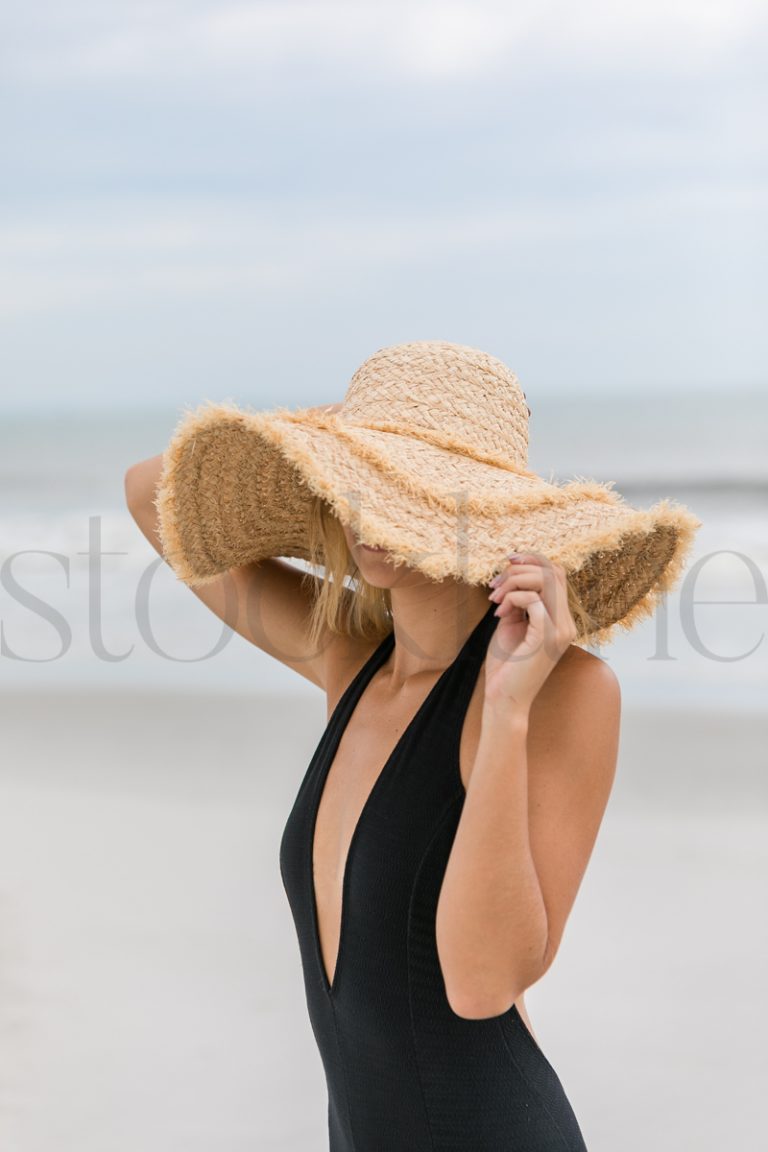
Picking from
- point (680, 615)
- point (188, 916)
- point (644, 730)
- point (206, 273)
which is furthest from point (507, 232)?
point (188, 916)

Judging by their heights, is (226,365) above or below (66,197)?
below

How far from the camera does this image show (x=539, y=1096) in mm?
1097

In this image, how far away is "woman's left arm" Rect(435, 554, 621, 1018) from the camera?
886 mm

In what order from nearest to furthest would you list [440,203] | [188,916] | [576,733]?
[576,733] → [188,916] → [440,203]

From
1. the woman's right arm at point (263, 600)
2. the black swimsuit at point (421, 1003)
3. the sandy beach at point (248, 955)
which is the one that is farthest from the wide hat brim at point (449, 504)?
the sandy beach at point (248, 955)

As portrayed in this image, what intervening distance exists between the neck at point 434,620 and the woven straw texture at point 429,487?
9 centimetres

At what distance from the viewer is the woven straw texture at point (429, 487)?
41.2 inches

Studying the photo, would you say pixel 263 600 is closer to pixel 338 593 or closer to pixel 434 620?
pixel 338 593

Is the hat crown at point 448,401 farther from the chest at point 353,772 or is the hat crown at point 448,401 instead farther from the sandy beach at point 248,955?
the sandy beach at point 248,955

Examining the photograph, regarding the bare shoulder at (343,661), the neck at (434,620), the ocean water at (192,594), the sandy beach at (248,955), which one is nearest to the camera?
the neck at (434,620)

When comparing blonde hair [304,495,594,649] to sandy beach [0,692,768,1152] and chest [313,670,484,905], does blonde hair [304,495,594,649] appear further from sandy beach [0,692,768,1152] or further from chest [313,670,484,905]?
sandy beach [0,692,768,1152]

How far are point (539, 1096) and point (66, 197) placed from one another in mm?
15812

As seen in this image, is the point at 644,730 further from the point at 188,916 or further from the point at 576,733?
the point at 576,733

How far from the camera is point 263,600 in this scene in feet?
4.77
